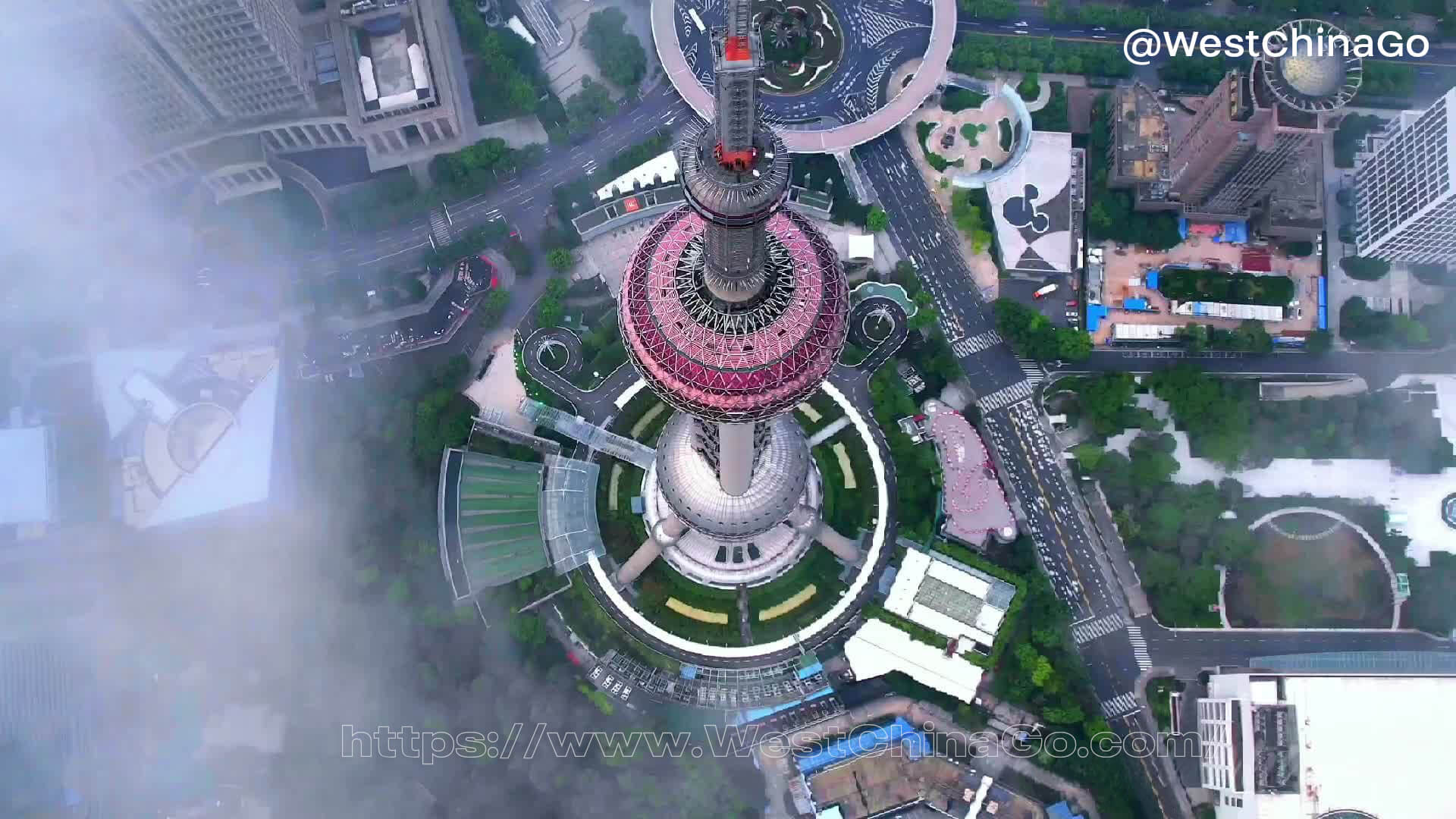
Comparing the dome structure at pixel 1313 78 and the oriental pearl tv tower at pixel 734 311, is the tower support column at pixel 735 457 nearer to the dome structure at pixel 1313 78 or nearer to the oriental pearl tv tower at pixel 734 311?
the oriental pearl tv tower at pixel 734 311

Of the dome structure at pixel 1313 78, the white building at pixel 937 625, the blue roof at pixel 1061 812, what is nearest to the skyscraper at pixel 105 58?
the white building at pixel 937 625

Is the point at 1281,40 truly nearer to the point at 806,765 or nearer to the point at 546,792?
the point at 806,765

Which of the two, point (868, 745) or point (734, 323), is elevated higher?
point (734, 323)

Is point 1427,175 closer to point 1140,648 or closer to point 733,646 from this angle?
point 1140,648

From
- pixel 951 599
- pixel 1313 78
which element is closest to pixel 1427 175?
pixel 1313 78

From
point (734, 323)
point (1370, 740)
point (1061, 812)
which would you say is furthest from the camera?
point (1061, 812)

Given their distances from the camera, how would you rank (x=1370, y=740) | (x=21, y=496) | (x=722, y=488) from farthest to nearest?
(x=21, y=496) → (x=722, y=488) → (x=1370, y=740)

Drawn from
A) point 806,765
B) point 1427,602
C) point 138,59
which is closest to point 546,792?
point 806,765
